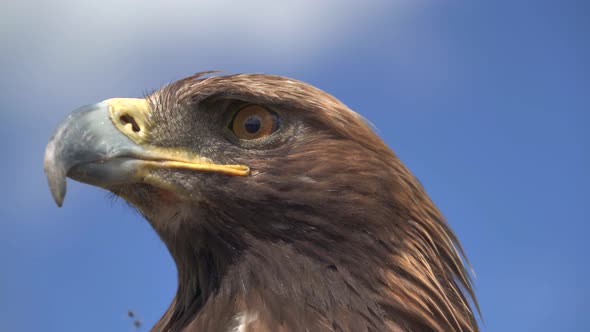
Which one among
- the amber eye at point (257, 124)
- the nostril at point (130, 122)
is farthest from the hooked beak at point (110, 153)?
the amber eye at point (257, 124)

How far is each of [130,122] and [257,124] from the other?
23.3 inches

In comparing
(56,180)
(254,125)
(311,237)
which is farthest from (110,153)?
(311,237)

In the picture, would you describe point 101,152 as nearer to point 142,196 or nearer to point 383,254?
point 142,196

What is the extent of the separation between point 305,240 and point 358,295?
13.4 inches

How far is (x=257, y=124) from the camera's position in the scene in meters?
3.69

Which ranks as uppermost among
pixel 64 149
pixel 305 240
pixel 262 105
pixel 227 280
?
pixel 262 105

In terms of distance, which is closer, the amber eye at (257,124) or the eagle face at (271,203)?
the eagle face at (271,203)

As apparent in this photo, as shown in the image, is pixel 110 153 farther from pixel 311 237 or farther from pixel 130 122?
pixel 311 237

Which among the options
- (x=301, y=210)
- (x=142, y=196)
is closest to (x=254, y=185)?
(x=301, y=210)

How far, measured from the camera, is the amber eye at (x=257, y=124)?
3.69 meters

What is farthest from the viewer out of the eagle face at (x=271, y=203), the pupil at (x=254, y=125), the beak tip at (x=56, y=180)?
the pupil at (x=254, y=125)

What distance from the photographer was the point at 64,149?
331 cm

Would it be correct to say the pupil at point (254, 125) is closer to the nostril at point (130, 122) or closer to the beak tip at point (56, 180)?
the nostril at point (130, 122)

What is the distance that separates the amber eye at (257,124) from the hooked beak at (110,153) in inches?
6.9
